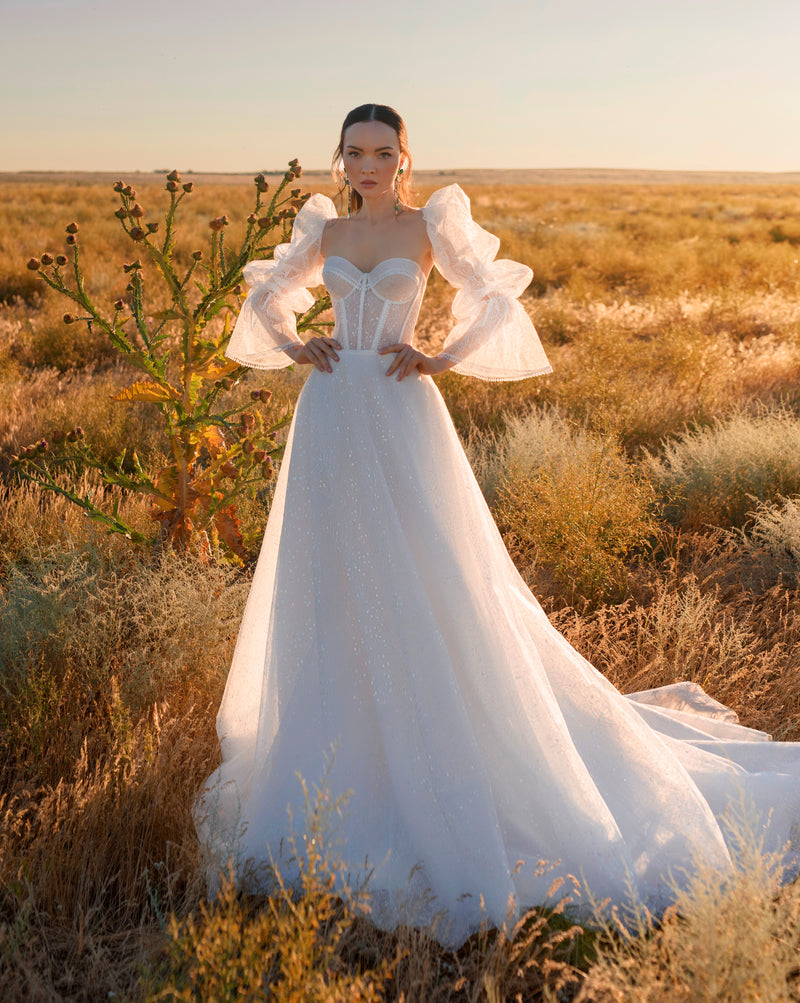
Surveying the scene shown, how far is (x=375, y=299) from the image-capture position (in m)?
2.43

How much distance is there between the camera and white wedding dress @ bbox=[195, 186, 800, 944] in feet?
7.14

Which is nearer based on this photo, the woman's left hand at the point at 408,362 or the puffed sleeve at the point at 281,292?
the woman's left hand at the point at 408,362

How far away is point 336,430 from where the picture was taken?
2.42m

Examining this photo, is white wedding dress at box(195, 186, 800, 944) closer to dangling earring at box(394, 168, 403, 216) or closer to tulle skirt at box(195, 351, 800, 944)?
tulle skirt at box(195, 351, 800, 944)

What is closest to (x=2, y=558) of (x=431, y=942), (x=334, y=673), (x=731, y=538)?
(x=334, y=673)

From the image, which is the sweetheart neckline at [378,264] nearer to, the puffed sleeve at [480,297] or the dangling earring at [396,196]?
the puffed sleeve at [480,297]

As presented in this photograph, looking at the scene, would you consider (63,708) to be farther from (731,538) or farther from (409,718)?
(731,538)

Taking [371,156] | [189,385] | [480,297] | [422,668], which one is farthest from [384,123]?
[422,668]

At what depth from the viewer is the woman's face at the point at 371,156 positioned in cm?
244

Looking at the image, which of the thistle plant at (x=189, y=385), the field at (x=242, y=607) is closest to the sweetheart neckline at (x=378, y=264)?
the thistle plant at (x=189, y=385)

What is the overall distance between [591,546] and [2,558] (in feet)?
10.6

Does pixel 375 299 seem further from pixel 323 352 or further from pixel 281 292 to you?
pixel 281 292

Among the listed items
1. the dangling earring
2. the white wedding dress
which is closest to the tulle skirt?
the white wedding dress

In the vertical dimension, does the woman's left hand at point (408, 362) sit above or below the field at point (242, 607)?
above
